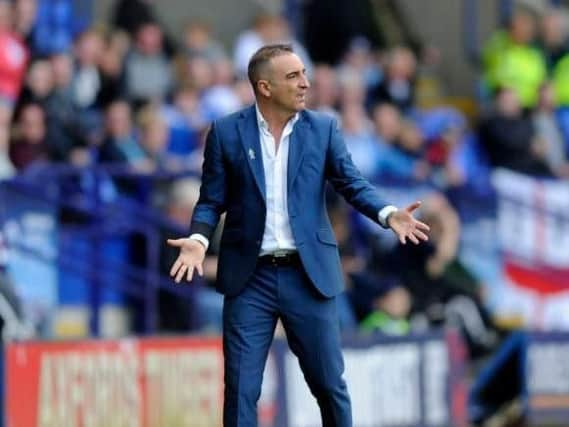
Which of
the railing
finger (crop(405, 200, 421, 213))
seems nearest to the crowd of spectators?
the railing

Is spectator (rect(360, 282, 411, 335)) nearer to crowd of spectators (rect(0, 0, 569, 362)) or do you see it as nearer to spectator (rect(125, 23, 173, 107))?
crowd of spectators (rect(0, 0, 569, 362))

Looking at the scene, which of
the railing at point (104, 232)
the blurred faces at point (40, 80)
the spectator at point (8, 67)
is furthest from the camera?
the blurred faces at point (40, 80)

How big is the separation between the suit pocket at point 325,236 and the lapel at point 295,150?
254mm

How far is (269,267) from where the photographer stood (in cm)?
928

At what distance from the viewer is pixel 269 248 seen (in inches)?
364

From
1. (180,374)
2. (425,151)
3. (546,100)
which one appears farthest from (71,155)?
(546,100)

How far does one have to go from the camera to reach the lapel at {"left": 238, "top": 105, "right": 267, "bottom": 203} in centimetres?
923

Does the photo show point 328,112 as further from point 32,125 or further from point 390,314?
point 32,125

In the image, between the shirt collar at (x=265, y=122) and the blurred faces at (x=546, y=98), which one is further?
the blurred faces at (x=546, y=98)

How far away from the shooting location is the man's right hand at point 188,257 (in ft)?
29.2

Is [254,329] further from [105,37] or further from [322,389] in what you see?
[105,37]

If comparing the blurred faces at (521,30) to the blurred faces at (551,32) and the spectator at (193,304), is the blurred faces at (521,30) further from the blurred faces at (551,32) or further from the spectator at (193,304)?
the spectator at (193,304)

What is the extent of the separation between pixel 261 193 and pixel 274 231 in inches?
7.7

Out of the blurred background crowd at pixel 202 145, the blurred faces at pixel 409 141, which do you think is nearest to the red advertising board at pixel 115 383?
the blurred background crowd at pixel 202 145
